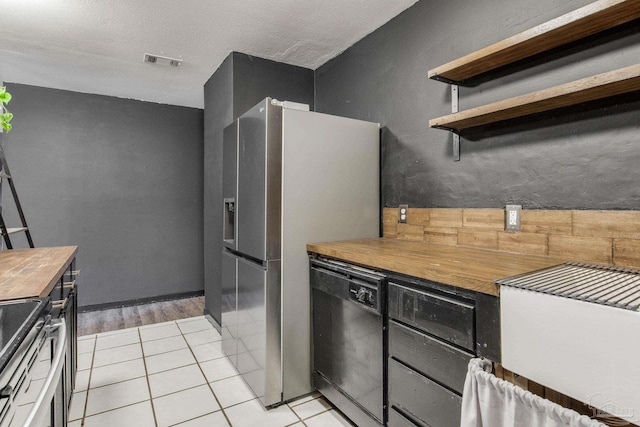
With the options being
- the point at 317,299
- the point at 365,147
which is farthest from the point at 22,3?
the point at 317,299

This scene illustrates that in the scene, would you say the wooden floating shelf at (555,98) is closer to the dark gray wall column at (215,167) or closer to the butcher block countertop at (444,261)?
the butcher block countertop at (444,261)

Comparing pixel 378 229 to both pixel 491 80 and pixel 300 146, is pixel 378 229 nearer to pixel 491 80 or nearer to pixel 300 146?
pixel 300 146

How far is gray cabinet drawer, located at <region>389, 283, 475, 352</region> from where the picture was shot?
119cm

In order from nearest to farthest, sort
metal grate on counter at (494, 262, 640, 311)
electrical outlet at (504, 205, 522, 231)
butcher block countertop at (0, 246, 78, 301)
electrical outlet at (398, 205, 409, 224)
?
1. metal grate on counter at (494, 262, 640, 311)
2. butcher block countertop at (0, 246, 78, 301)
3. electrical outlet at (504, 205, 522, 231)
4. electrical outlet at (398, 205, 409, 224)

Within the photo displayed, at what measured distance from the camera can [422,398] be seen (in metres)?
1.38

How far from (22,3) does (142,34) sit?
727mm

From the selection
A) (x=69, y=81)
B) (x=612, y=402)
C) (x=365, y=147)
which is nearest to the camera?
(x=612, y=402)

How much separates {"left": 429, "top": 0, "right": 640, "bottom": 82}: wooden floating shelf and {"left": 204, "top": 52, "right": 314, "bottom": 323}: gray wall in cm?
176

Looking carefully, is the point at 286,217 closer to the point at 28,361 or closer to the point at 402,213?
the point at 402,213

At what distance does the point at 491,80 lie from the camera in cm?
190

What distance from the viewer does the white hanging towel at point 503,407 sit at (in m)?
0.91

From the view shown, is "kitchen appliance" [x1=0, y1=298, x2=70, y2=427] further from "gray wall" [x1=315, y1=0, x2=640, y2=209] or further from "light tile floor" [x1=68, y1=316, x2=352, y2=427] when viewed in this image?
"gray wall" [x1=315, y1=0, x2=640, y2=209]

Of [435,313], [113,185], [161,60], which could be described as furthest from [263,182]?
[113,185]

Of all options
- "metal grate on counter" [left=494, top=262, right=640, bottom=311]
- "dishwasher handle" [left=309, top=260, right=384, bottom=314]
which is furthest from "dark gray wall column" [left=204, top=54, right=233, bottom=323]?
"metal grate on counter" [left=494, top=262, right=640, bottom=311]
